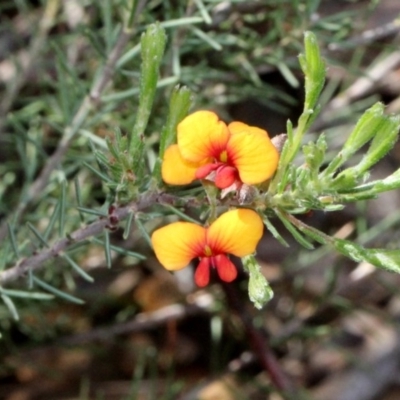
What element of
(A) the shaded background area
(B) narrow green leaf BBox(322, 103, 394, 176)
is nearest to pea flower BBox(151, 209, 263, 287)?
(B) narrow green leaf BBox(322, 103, 394, 176)

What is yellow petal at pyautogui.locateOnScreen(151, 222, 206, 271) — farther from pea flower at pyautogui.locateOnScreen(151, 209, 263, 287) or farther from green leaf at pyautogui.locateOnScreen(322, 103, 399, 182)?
green leaf at pyautogui.locateOnScreen(322, 103, 399, 182)

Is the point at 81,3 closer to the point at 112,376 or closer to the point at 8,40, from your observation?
the point at 8,40

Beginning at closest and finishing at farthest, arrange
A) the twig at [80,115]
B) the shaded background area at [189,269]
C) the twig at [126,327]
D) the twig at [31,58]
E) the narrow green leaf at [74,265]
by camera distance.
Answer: the narrow green leaf at [74,265], the twig at [80,115], the shaded background area at [189,269], the twig at [31,58], the twig at [126,327]

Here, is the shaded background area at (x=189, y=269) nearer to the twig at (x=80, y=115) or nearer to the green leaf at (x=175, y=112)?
the twig at (x=80, y=115)

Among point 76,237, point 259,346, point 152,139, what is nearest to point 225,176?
point 76,237

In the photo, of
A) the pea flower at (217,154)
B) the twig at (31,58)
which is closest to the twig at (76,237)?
the pea flower at (217,154)

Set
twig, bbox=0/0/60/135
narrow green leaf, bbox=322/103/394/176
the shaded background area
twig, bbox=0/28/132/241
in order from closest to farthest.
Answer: narrow green leaf, bbox=322/103/394/176
twig, bbox=0/28/132/241
the shaded background area
twig, bbox=0/0/60/135
